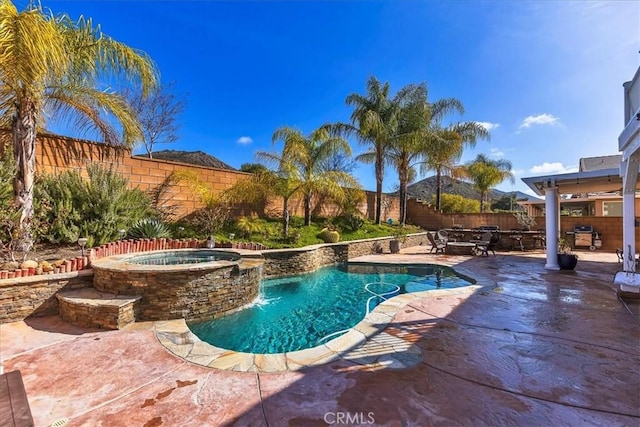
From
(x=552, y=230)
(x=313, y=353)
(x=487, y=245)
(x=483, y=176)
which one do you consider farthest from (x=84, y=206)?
(x=483, y=176)

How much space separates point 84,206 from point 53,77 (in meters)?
3.38

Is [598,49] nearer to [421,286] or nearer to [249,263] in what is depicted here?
[421,286]

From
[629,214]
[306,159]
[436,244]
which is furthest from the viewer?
[436,244]

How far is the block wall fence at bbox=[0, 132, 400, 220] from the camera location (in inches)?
345

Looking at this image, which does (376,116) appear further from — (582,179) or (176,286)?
(176,286)

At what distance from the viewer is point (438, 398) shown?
2.79 m

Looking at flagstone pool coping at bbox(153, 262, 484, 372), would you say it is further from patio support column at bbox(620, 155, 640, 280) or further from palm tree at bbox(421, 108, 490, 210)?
palm tree at bbox(421, 108, 490, 210)

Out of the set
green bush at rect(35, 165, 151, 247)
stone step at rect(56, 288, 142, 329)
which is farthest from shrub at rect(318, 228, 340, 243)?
stone step at rect(56, 288, 142, 329)

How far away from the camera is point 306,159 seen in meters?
12.7

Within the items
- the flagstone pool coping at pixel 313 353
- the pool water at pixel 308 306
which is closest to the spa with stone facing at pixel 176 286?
the pool water at pixel 308 306

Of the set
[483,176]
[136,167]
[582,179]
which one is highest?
[483,176]

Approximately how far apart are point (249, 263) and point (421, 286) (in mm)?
4902

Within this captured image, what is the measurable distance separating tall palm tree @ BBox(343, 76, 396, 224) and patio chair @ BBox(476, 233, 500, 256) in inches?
252

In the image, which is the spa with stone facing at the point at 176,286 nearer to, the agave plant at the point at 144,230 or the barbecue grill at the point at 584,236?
the agave plant at the point at 144,230
